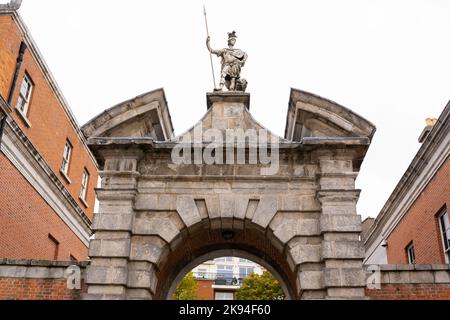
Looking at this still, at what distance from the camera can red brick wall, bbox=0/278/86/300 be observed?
8.81 metres

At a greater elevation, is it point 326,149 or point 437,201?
point 437,201

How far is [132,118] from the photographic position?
32.0ft

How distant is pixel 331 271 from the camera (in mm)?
8406

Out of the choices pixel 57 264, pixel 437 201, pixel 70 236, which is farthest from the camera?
pixel 70 236

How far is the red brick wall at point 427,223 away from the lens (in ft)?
47.4

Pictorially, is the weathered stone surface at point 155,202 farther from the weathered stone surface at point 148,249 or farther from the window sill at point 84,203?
the window sill at point 84,203

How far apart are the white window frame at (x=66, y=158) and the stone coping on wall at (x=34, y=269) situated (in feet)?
35.9

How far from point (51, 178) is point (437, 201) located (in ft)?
42.7

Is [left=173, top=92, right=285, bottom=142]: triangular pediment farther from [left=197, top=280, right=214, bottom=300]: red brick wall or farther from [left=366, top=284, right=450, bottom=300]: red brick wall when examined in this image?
[left=197, top=280, right=214, bottom=300]: red brick wall

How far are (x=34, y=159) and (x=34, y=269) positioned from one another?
790cm

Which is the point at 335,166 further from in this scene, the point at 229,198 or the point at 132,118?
the point at 132,118

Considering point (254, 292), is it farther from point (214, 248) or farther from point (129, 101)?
point (129, 101)

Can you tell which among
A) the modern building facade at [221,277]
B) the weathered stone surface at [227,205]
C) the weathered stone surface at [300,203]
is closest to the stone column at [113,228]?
the weathered stone surface at [227,205]

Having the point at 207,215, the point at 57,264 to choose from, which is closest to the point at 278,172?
the point at 207,215
